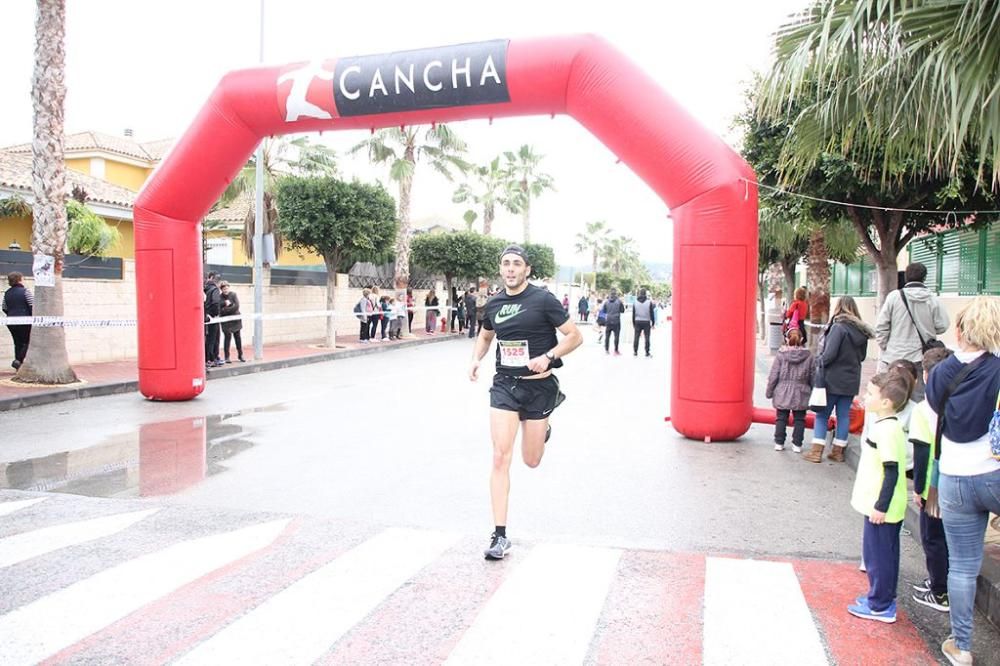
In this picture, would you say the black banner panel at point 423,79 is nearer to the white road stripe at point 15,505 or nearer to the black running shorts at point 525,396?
the black running shorts at point 525,396

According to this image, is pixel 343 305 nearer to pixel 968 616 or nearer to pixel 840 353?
pixel 840 353

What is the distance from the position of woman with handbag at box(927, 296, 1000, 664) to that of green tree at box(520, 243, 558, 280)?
4231 cm

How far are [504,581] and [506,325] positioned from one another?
1589 mm

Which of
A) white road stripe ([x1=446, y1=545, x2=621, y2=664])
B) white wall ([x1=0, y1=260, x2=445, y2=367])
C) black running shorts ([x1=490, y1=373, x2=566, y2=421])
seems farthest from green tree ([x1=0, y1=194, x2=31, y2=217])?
white road stripe ([x1=446, y1=545, x2=621, y2=664])

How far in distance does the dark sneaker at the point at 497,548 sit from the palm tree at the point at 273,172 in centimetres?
2012

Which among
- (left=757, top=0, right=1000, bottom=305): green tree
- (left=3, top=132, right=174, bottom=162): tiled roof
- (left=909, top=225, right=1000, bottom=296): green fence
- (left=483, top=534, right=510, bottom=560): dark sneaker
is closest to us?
(left=483, top=534, right=510, bottom=560): dark sneaker

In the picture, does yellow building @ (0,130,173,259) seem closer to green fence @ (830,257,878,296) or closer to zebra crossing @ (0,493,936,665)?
zebra crossing @ (0,493,936,665)

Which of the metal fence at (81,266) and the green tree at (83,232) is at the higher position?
the green tree at (83,232)

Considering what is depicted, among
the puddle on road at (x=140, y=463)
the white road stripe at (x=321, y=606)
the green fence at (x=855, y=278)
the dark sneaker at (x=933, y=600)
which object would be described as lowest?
the dark sneaker at (x=933, y=600)

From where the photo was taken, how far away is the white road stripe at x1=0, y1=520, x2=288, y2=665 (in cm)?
348

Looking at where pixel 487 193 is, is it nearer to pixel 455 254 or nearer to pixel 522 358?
pixel 455 254

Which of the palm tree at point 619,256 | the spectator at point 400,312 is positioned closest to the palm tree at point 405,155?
the spectator at point 400,312

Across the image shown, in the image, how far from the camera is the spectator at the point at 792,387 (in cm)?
796

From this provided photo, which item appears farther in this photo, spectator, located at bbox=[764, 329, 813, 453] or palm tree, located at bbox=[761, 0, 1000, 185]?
spectator, located at bbox=[764, 329, 813, 453]
